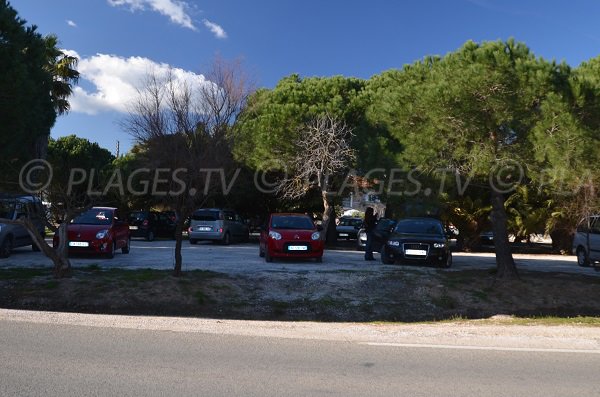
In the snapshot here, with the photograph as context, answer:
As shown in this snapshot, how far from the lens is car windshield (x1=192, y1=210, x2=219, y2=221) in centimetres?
2417

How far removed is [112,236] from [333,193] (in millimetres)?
11267

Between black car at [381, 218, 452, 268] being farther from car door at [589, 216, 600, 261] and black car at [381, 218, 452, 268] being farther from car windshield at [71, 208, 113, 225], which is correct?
car windshield at [71, 208, 113, 225]

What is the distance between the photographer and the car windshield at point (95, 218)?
1642 cm

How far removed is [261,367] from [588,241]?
1581 cm

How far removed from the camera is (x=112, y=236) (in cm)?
1617

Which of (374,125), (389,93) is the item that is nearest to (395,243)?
(374,125)

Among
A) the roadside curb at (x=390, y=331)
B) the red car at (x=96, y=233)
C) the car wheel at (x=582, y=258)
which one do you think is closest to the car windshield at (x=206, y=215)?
the red car at (x=96, y=233)

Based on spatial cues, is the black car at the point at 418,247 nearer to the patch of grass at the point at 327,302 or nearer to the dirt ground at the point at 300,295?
the dirt ground at the point at 300,295

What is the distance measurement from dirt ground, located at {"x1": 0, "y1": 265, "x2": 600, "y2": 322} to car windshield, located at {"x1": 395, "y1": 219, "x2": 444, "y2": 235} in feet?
10.4

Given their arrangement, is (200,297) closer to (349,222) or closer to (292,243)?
(292,243)

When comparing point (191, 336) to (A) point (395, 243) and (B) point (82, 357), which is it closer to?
(B) point (82, 357)

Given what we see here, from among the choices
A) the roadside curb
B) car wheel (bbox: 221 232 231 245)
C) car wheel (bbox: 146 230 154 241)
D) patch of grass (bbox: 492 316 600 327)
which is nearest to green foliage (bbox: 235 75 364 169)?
car wheel (bbox: 221 232 231 245)
